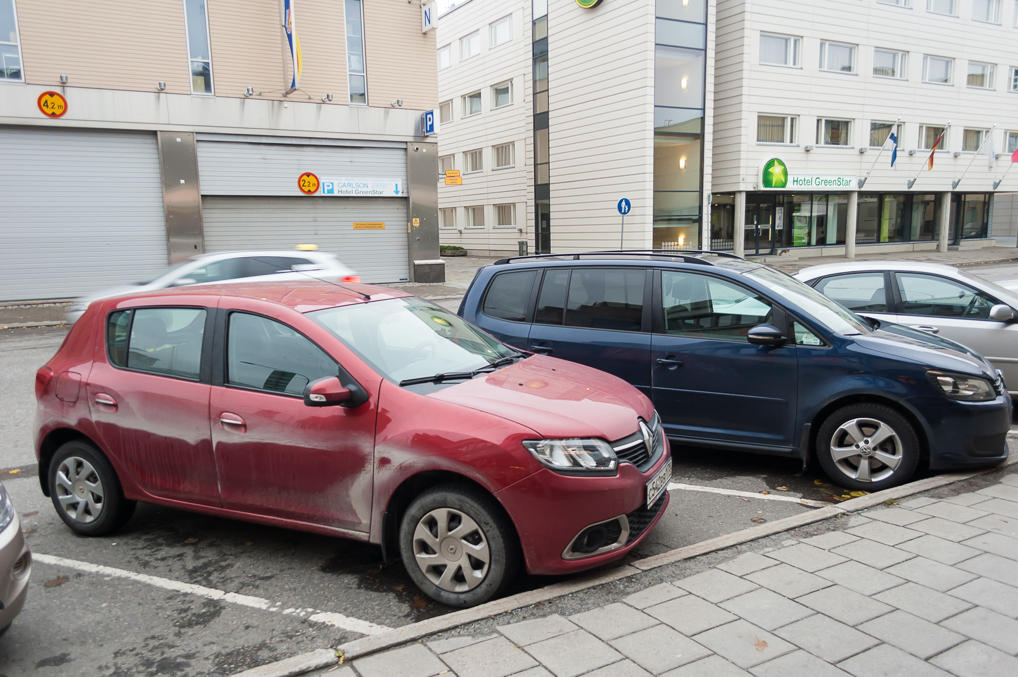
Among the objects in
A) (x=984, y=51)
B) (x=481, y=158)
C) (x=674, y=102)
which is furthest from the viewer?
(x=481, y=158)

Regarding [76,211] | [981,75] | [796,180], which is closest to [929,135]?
[981,75]

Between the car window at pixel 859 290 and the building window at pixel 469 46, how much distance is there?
36.1m

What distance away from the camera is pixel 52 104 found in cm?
1758

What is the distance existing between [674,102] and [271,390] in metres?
26.8

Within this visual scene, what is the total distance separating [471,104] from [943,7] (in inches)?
963

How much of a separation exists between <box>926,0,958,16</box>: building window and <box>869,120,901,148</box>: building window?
19.1ft

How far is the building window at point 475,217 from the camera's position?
4124 cm

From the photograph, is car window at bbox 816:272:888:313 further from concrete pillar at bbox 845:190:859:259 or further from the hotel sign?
concrete pillar at bbox 845:190:859:259

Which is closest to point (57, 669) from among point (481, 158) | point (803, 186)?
point (803, 186)

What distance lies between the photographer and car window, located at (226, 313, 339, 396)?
389cm

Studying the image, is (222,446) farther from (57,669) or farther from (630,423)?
(630,423)

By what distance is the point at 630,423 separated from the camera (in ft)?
12.3

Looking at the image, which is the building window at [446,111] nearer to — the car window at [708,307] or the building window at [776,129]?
the building window at [776,129]

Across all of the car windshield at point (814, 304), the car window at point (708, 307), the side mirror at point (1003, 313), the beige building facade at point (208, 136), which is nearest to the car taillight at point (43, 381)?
the car window at point (708, 307)
